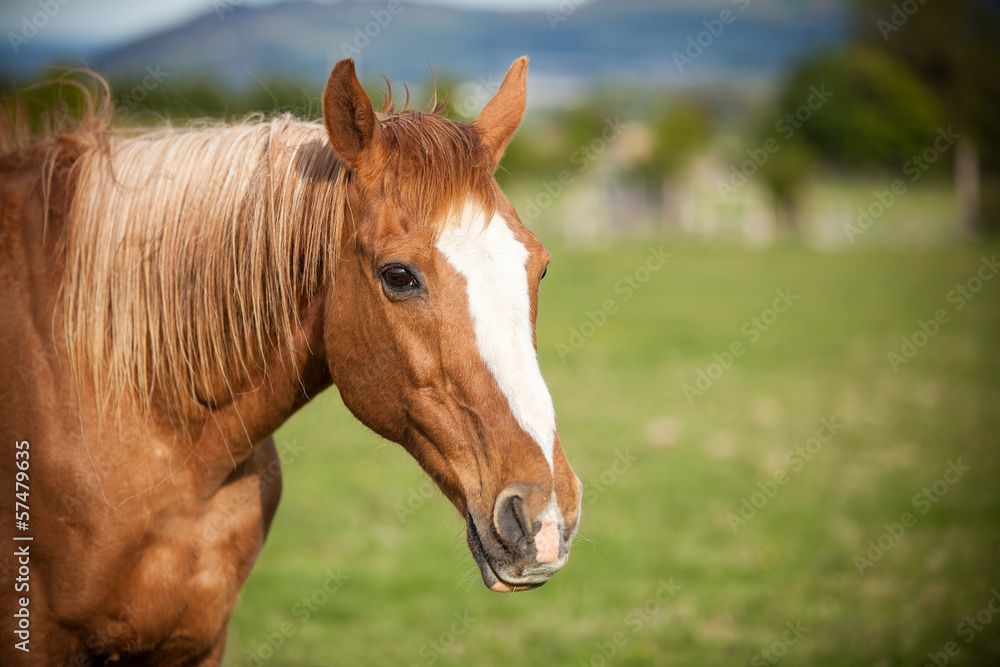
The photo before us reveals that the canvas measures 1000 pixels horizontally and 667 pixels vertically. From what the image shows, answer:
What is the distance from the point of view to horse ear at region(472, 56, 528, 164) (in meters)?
2.42

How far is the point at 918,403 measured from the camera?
9.51 metres

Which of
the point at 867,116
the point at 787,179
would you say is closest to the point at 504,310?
the point at 787,179

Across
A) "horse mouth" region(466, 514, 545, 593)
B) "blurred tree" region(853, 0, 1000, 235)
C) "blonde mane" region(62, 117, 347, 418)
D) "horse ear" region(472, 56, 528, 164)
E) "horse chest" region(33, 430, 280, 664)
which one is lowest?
"blurred tree" region(853, 0, 1000, 235)

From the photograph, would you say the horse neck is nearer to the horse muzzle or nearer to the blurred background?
the blurred background

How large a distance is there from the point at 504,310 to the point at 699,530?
4.98m

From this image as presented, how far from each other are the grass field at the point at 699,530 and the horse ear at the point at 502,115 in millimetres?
1195

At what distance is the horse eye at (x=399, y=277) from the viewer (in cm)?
201

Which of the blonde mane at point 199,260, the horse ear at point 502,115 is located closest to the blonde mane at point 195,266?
the blonde mane at point 199,260

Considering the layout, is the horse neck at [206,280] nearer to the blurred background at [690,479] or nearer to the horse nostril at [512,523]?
the blurred background at [690,479]

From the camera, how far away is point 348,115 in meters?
2.03

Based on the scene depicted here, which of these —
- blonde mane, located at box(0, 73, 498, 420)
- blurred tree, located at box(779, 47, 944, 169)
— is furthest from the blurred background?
blurred tree, located at box(779, 47, 944, 169)

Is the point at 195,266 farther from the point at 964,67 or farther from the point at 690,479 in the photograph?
the point at 964,67

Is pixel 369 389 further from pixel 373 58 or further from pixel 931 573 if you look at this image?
pixel 373 58

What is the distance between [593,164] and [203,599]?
4624 centimetres
